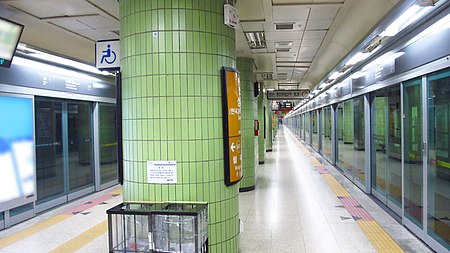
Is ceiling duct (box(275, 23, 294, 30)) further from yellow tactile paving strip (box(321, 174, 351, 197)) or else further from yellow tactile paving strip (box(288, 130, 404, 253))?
yellow tactile paving strip (box(321, 174, 351, 197))

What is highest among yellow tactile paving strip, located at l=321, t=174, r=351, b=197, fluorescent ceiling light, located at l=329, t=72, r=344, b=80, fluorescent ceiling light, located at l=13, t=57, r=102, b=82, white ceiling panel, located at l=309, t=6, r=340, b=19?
white ceiling panel, located at l=309, t=6, r=340, b=19

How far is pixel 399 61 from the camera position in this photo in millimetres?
4336

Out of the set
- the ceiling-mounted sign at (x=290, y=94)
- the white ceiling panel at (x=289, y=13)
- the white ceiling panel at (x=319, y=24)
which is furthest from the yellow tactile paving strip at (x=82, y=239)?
the ceiling-mounted sign at (x=290, y=94)

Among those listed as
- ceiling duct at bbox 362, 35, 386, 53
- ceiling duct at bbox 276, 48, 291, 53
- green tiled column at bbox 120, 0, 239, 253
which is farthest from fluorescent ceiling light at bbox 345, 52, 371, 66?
green tiled column at bbox 120, 0, 239, 253

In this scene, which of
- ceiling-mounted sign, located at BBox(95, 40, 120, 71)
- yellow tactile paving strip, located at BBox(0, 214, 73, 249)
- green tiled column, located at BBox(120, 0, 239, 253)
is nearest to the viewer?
green tiled column, located at BBox(120, 0, 239, 253)

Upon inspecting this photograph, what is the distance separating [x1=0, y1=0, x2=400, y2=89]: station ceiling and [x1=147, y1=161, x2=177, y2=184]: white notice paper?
215 cm

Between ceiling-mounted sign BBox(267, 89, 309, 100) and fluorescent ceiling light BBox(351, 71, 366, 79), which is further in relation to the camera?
ceiling-mounted sign BBox(267, 89, 309, 100)

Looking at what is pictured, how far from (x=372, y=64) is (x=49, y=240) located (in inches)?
235

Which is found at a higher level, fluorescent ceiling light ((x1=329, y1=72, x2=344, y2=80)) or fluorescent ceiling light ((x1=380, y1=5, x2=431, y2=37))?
fluorescent ceiling light ((x1=329, y1=72, x2=344, y2=80))

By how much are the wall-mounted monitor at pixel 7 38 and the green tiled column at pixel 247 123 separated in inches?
171

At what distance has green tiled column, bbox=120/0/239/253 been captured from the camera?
2824mm

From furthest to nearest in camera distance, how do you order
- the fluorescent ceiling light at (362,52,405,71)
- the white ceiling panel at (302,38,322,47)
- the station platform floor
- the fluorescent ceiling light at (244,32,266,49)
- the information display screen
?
1. the white ceiling panel at (302,38,322,47)
2. the fluorescent ceiling light at (244,32,266,49)
3. the information display screen
4. the fluorescent ceiling light at (362,52,405,71)
5. the station platform floor

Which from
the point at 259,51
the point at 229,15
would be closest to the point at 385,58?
the point at 259,51

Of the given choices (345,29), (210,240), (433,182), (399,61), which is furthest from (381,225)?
(345,29)
